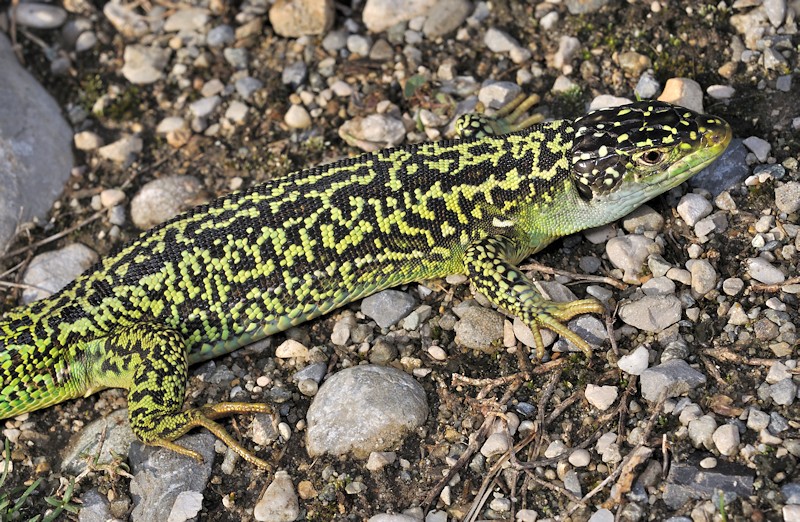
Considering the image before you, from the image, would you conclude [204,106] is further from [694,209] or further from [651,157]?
[694,209]

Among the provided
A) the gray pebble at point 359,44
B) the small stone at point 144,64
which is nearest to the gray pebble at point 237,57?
the small stone at point 144,64

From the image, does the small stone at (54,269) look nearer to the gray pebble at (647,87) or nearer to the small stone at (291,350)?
the small stone at (291,350)

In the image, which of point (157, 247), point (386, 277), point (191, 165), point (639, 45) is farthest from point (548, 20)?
point (157, 247)

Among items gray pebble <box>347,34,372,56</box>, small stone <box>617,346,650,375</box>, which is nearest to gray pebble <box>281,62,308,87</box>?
gray pebble <box>347,34,372,56</box>

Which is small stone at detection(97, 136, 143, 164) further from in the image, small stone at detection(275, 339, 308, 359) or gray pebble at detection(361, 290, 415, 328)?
gray pebble at detection(361, 290, 415, 328)

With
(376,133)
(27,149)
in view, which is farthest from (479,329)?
(27,149)

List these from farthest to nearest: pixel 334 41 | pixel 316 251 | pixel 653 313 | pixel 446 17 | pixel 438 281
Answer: pixel 334 41, pixel 446 17, pixel 438 281, pixel 316 251, pixel 653 313
